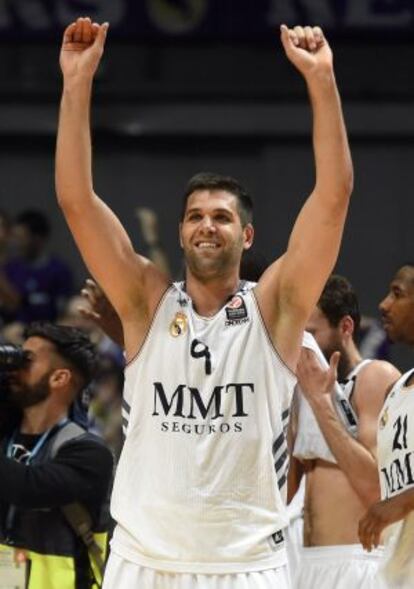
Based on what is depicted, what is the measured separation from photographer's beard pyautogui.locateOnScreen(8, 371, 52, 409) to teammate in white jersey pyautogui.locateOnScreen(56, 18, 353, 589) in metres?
1.40

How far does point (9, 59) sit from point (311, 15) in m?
2.45

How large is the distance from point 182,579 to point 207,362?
27.4 inches

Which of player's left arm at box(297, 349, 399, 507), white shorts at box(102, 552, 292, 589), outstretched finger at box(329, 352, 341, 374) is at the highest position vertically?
outstretched finger at box(329, 352, 341, 374)

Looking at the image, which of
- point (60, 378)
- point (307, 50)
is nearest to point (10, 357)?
point (60, 378)

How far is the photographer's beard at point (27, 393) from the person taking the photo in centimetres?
709

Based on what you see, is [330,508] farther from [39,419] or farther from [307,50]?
[307,50]

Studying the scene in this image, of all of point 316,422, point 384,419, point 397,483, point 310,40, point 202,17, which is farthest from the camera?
point 202,17

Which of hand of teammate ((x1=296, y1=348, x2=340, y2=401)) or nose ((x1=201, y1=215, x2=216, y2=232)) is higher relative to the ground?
nose ((x1=201, y1=215, x2=216, y2=232))

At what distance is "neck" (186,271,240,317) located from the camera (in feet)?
19.0

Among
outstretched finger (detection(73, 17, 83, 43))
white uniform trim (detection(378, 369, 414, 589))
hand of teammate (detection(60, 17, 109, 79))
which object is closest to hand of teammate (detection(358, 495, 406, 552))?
white uniform trim (detection(378, 369, 414, 589))

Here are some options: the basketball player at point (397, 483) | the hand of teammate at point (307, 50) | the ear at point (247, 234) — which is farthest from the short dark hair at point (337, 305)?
the hand of teammate at point (307, 50)

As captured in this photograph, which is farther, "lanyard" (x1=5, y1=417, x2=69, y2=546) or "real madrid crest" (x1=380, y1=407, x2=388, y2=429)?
"lanyard" (x1=5, y1=417, x2=69, y2=546)

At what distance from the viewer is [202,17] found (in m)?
13.3

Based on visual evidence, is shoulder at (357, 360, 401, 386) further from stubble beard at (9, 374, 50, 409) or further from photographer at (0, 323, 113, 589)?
stubble beard at (9, 374, 50, 409)
